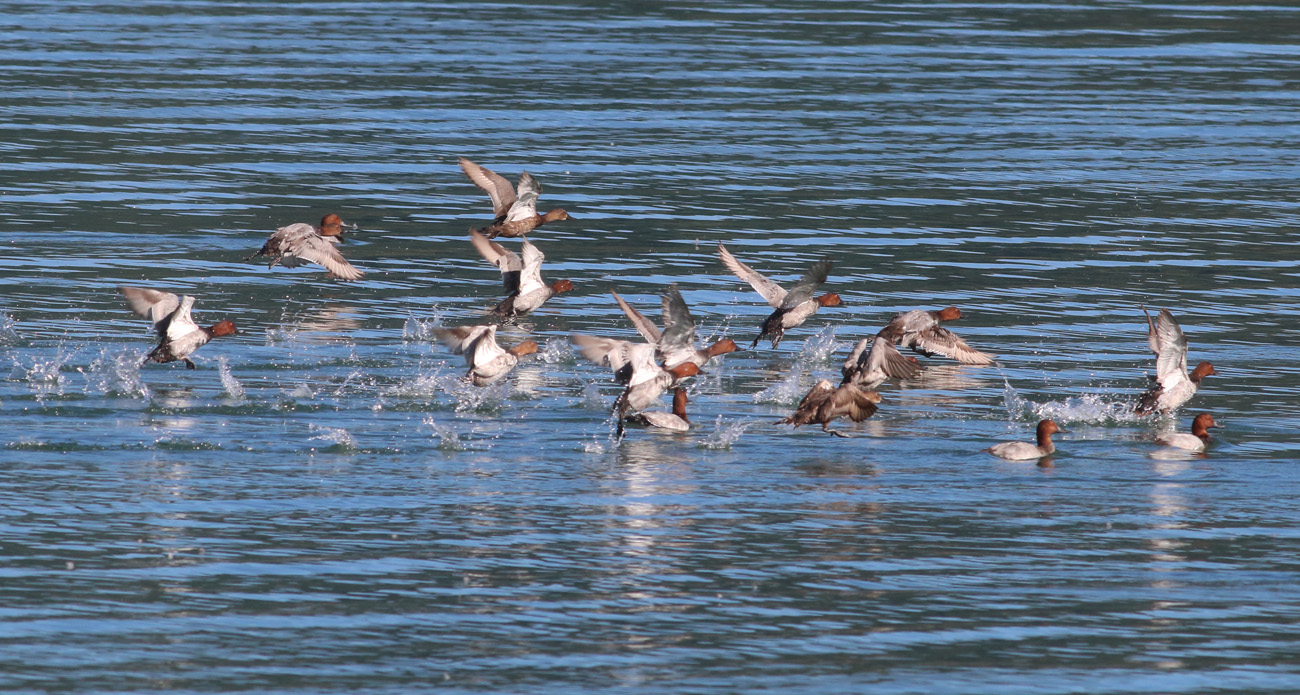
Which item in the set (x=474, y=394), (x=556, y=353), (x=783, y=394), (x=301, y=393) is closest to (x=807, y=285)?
(x=783, y=394)

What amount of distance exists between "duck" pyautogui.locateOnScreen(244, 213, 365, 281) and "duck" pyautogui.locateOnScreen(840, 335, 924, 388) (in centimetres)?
634

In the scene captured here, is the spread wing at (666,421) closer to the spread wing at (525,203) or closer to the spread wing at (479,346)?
the spread wing at (479,346)

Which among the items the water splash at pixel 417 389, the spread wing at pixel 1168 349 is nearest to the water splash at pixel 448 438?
the water splash at pixel 417 389

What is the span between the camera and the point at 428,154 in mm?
25875

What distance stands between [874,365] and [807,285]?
153 centimetres

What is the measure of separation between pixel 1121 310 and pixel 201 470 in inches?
365

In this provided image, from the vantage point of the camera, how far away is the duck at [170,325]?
1469 cm

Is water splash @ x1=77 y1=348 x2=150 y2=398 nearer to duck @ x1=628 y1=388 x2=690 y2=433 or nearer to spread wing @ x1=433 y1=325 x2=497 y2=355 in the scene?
spread wing @ x1=433 y1=325 x2=497 y2=355

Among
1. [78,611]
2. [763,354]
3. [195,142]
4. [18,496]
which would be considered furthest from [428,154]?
[78,611]

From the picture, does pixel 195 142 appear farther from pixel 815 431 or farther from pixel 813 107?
pixel 815 431

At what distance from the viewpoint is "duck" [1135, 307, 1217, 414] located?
1383 centimetres

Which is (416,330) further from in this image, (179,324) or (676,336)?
(676,336)

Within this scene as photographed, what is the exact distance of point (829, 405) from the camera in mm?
13039

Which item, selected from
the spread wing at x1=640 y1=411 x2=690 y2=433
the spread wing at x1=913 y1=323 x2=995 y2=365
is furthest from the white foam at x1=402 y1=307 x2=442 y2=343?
the spread wing at x1=913 y1=323 x2=995 y2=365
